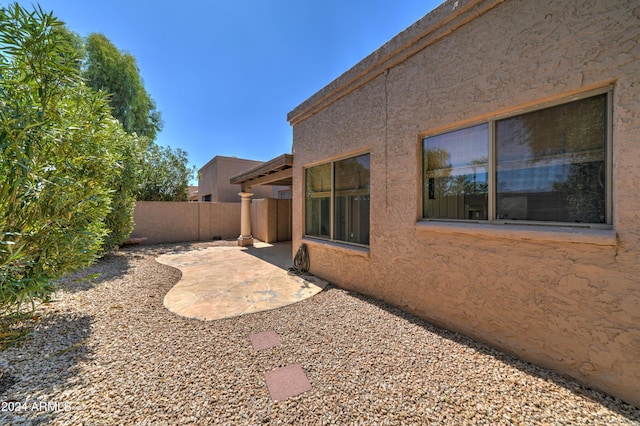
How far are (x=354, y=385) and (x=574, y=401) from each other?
83.4 inches

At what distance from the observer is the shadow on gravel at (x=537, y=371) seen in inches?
84.5

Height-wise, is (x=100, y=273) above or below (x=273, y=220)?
below

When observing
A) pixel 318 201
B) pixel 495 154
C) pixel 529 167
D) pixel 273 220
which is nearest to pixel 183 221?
pixel 273 220

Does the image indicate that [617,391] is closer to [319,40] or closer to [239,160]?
[319,40]

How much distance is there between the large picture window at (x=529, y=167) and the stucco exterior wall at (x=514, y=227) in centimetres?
18

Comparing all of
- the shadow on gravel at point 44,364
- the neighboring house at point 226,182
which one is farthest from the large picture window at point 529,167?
the neighboring house at point 226,182

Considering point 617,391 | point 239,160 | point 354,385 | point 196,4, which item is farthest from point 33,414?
point 239,160

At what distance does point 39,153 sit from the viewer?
8.71 feet

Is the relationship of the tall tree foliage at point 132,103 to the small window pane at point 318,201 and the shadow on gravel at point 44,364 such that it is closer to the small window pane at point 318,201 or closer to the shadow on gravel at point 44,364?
the small window pane at point 318,201

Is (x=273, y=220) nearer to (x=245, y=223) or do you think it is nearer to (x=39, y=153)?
(x=245, y=223)

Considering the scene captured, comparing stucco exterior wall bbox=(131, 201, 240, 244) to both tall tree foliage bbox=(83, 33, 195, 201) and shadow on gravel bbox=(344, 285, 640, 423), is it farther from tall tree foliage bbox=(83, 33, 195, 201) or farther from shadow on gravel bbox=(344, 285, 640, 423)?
shadow on gravel bbox=(344, 285, 640, 423)

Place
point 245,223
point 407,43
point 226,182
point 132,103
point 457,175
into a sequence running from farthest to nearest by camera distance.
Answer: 1. point 226,182
2. point 132,103
3. point 245,223
4. point 407,43
5. point 457,175

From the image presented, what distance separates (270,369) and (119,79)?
2027 cm

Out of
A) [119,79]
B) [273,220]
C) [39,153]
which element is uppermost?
[119,79]
